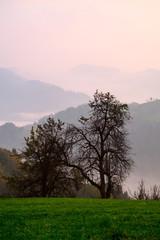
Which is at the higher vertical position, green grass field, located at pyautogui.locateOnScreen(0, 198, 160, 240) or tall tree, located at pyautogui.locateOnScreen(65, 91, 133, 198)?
tall tree, located at pyautogui.locateOnScreen(65, 91, 133, 198)

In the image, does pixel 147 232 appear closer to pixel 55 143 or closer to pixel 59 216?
pixel 59 216

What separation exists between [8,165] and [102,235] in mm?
126114

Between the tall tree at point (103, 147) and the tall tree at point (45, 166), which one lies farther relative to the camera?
the tall tree at point (45, 166)

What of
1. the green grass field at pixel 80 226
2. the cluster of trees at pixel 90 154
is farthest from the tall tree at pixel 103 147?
the green grass field at pixel 80 226

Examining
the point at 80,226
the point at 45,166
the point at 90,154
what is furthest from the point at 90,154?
the point at 80,226

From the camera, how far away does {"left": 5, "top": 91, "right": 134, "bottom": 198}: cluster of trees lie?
3434cm

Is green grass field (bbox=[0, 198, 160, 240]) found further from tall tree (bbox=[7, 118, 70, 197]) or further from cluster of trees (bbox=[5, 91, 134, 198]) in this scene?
tall tree (bbox=[7, 118, 70, 197])

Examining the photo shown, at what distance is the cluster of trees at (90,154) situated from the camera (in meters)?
34.3

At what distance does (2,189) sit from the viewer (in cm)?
10088

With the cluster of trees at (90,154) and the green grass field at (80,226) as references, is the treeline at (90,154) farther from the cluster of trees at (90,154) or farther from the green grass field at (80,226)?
the green grass field at (80,226)

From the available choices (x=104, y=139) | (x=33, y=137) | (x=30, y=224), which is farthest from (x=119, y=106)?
(x=30, y=224)

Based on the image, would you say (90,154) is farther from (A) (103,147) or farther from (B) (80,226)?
(B) (80,226)

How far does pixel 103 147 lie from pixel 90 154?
6.26ft

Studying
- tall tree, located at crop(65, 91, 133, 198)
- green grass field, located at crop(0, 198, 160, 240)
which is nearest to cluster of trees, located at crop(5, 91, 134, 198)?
tall tree, located at crop(65, 91, 133, 198)
